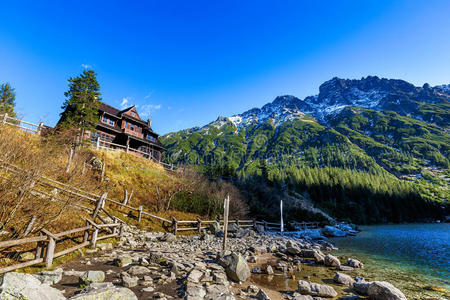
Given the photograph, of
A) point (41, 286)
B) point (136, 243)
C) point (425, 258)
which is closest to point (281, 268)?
point (136, 243)

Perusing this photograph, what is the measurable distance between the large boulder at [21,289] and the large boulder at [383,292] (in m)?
10.1

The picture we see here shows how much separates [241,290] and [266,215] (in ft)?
105

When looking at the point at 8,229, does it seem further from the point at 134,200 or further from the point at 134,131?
the point at 134,131

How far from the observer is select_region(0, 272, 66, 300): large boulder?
11.0ft

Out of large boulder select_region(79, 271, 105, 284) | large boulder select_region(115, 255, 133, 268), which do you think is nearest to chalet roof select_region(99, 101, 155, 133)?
large boulder select_region(115, 255, 133, 268)

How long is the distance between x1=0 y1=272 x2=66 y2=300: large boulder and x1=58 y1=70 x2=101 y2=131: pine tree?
22.9 metres

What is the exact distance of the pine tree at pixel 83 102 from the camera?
22.8 meters

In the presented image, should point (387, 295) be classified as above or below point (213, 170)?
below

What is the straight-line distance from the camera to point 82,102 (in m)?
23.5

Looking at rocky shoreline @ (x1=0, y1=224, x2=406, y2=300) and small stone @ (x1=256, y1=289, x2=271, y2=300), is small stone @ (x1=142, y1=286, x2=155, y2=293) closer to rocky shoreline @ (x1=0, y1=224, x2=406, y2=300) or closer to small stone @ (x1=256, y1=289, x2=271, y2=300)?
rocky shoreline @ (x1=0, y1=224, x2=406, y2=300)

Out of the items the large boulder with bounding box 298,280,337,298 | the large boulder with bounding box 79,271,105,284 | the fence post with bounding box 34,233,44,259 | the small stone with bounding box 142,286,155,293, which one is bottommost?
the large boulder with bounding box 298,280,337,298

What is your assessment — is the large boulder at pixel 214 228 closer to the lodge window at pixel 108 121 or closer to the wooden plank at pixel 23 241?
the wooden plank at pixel 23 241

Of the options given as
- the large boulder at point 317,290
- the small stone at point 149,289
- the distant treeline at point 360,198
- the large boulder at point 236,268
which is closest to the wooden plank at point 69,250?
the small stone at point 149,289

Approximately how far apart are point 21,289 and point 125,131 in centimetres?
3896
